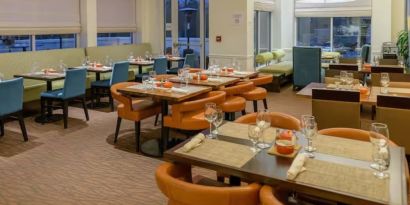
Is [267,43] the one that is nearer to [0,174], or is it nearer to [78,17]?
[78,17]

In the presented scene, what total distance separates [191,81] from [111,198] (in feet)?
8.32

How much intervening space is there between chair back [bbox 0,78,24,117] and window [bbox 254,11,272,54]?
23.8 feet

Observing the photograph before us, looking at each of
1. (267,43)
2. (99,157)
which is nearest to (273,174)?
(99,157)

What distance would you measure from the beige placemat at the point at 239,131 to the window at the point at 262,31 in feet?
27.8

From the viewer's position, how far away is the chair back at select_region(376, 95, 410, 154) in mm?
3957

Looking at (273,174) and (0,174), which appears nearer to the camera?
(273,174)

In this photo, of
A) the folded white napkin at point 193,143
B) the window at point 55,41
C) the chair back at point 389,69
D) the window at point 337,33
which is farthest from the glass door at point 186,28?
the folded white napkin at point 193,143

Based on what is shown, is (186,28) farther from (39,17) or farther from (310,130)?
(310,130)

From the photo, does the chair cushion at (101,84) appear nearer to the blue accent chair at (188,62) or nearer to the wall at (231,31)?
the blue accent chair at (188,62)

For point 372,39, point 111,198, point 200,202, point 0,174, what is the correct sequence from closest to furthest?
1. point 200,202
2. point 111,198
3. point 0,174
4. point 372,39

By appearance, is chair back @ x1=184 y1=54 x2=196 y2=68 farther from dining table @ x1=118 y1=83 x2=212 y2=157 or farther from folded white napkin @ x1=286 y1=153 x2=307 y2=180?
folded white napkin @ x1=286 y1=153 x2=307 y2=180

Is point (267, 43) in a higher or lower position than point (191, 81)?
higher

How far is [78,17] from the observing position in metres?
8.90

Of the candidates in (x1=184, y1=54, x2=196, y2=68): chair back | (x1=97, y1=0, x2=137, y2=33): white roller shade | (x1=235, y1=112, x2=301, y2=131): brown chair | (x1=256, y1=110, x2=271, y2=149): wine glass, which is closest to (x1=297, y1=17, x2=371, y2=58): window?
(x1=184, y1=54, x2=196, y2=68): chair back
